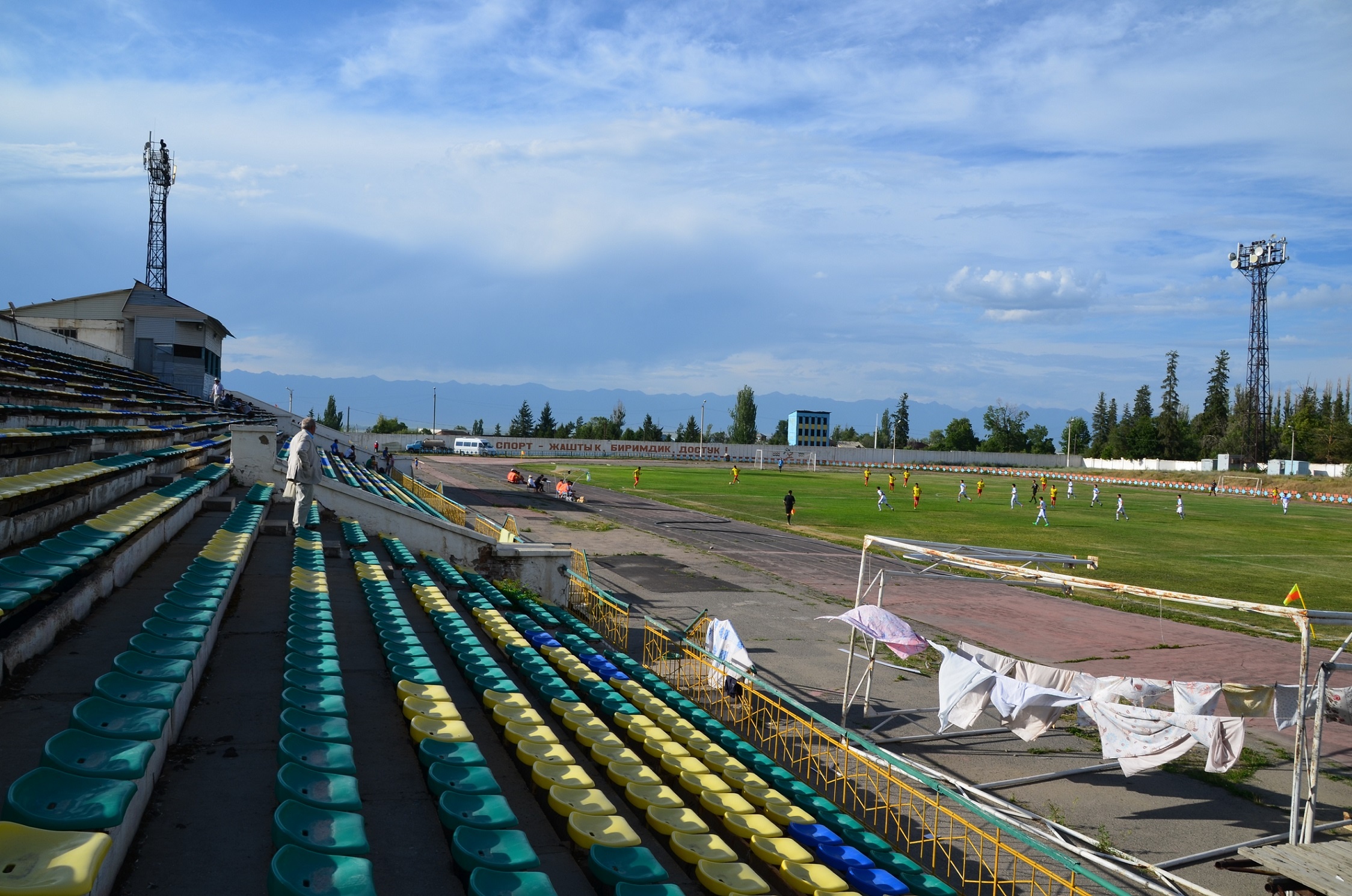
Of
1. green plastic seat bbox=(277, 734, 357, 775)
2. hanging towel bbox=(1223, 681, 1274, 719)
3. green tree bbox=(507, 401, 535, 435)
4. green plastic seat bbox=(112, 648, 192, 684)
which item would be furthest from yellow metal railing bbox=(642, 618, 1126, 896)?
green tree bbox=(507, 401, 535, 435)

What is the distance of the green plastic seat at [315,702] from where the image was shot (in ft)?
18.5

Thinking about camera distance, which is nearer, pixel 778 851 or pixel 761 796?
pixel 778 851

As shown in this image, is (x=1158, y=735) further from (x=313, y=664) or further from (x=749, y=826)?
(x=313, y=664)

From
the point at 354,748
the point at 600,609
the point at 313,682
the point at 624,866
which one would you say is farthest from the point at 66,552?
the point at 600,609

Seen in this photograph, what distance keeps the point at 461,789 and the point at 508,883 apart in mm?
1220

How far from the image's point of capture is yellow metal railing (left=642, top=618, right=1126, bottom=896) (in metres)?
7.32

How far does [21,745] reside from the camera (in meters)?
4.45

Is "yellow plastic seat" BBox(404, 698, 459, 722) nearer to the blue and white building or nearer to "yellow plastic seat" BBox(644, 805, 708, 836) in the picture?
"yellow plastic seat" BBox(644, 805, 708, 836)

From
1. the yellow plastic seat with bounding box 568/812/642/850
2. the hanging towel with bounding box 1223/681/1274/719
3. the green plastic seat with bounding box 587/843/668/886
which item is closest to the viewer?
the green plastic seat with bounding box 587/843/668/886

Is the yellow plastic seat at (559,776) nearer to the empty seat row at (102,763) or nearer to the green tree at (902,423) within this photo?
the empty seat row at (102,763)

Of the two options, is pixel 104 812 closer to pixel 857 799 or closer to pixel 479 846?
pixel 479 846

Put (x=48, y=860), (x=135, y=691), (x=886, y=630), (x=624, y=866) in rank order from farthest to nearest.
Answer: (x=886, y=630) < (x=135, y=691) < (x=624, y=866) < (x=48, y=860)

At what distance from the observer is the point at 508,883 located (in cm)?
403

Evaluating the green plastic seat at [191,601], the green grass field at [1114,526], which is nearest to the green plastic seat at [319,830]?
the green plastic seat at [191,601]
